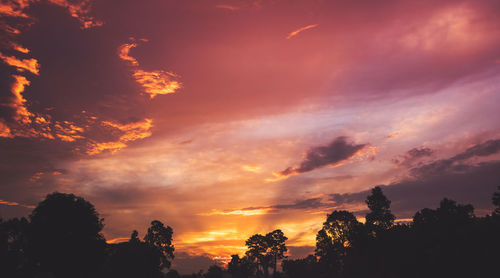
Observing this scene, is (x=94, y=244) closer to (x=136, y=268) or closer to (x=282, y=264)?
(x=136, y=268)

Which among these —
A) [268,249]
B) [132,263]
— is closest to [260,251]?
[268,249]

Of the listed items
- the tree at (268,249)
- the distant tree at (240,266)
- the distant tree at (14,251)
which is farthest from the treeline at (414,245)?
the distant tree at (14,251)

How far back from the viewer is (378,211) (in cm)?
8188

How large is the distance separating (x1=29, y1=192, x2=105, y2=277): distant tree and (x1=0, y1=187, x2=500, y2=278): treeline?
0.16 metres

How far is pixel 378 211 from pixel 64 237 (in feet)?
237

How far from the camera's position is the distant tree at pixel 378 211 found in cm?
8088

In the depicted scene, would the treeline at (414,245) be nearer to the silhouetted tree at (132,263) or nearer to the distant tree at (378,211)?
the distant tree at (378,211)

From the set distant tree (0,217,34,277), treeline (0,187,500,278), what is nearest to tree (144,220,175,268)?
treeline (0,187,500,278)

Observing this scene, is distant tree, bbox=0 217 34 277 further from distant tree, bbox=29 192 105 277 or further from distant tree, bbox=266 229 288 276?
distant tree, bbox=266 229 288 276

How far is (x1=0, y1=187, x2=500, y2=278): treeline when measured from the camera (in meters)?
34.1

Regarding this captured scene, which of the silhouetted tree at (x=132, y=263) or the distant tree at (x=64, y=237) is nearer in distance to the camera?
the distant tree at (x=64, y=237)

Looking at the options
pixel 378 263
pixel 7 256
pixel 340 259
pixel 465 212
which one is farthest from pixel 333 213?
pixel 7 256

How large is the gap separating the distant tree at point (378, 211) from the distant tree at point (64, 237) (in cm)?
6496

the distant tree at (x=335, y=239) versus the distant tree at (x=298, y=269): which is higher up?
A: the distant tree at (x=335, y=239)
